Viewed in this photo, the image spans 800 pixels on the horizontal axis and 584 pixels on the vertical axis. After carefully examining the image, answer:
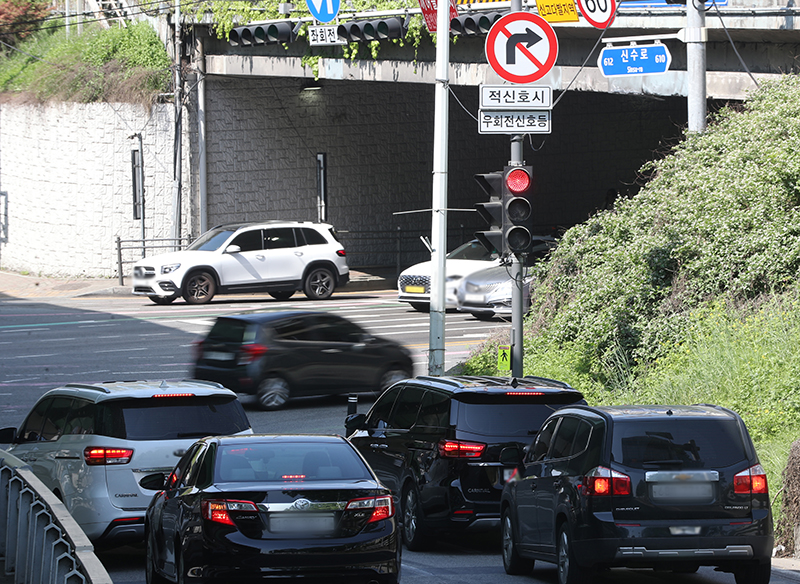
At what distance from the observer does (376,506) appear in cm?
750

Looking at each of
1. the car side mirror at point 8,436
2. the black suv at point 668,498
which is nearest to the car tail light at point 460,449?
the black suv at point 668,498

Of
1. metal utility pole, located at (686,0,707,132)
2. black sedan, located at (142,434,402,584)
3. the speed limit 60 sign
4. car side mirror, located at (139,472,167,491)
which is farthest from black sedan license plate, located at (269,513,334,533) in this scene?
the speed limit 60 sign

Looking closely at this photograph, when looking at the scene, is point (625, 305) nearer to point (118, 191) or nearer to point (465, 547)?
point (465, 547)

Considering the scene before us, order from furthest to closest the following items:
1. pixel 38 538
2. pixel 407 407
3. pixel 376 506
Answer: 1. pixel 407 407
2. pixel 376 506
3. pixel 38 538

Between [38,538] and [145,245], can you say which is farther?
[145,245]

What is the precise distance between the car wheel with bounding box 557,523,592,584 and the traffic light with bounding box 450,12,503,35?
1859 cm

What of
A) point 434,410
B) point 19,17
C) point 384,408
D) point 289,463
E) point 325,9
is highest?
point 19,17

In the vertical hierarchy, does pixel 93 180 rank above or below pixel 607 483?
above

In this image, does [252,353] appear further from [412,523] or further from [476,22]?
[476,22]

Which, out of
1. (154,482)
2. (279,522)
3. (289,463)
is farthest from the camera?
(154,482)

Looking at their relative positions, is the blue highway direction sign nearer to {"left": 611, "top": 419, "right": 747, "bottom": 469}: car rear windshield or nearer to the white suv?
{"left": 611, "top": 419, "right": 747, "bottom": 469}: car rear windshield

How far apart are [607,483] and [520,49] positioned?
23.3 feet

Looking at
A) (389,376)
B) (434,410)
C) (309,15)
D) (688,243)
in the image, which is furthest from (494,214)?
(309,15)

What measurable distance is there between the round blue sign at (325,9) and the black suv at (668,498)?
21926mm
